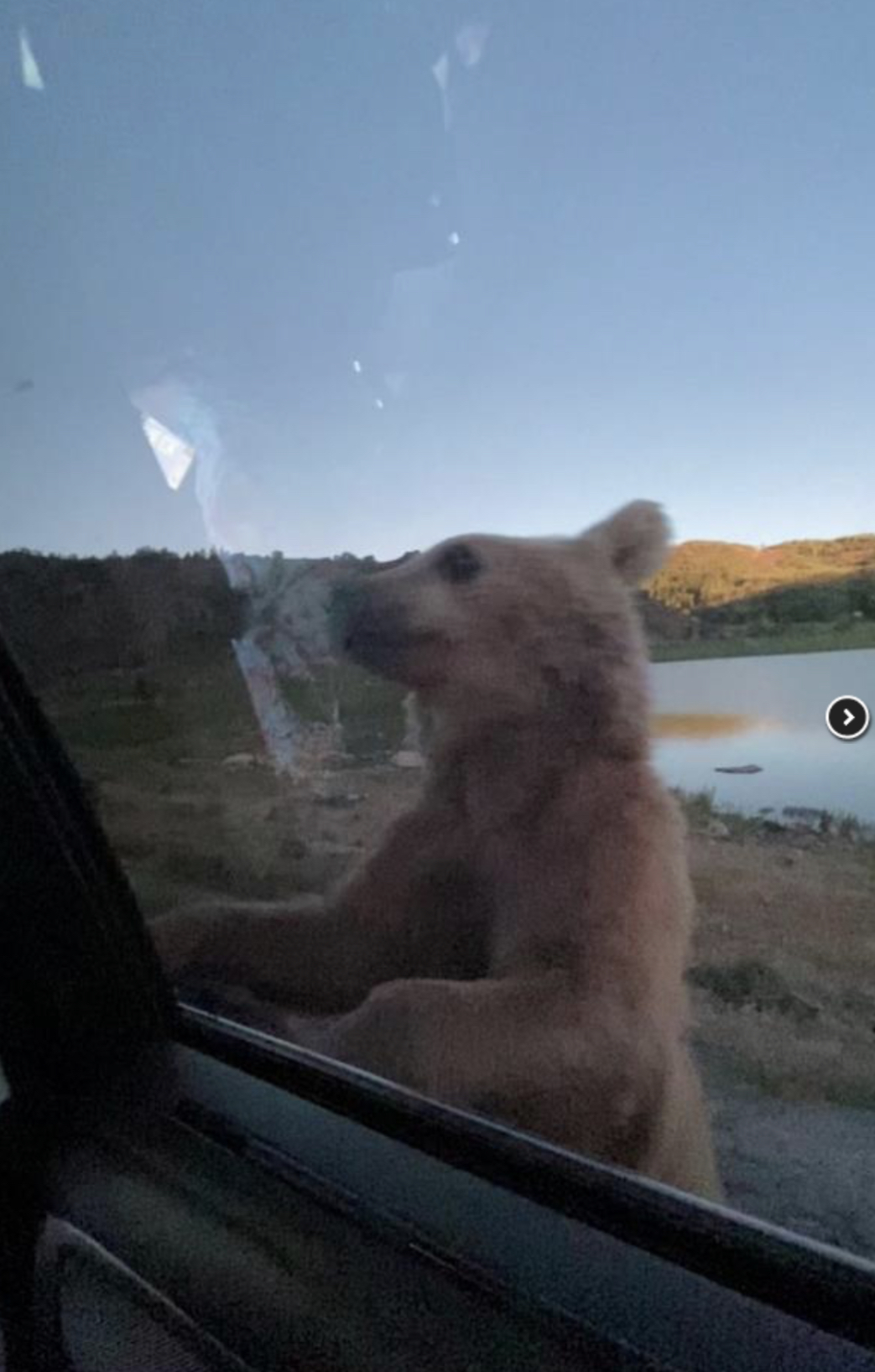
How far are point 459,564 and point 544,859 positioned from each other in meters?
0.46

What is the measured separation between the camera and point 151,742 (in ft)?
10.9

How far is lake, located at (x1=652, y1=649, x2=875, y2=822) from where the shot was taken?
71.1 inches

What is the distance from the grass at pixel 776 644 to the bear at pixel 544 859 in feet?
0.15

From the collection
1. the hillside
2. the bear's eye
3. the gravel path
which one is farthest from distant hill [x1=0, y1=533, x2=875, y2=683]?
the gravel path

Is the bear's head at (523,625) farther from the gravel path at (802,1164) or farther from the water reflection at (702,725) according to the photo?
the gravel path at (802,1164)

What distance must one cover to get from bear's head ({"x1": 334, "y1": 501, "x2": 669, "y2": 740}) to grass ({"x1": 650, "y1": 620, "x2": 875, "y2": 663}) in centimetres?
5

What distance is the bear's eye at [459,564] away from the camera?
2.16 metres

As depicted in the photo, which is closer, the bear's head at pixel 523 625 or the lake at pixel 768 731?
the lake at pixel 768 731

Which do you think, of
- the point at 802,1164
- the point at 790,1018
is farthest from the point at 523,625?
the point at 802,1164

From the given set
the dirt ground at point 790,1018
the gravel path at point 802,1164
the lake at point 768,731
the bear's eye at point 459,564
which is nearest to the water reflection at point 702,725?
the lake at point 768,731

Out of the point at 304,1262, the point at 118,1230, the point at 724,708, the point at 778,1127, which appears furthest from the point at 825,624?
the point at 118,1230

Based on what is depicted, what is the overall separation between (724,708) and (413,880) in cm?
72

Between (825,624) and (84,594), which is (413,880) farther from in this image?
(84,594)

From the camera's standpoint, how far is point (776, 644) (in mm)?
1921
